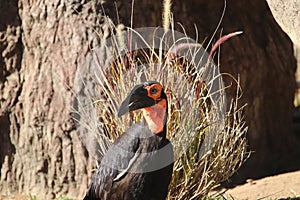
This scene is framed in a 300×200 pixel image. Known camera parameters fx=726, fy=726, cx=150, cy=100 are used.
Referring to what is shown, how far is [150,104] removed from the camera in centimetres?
375

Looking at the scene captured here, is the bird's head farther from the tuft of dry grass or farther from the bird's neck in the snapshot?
the tuft of dry grass

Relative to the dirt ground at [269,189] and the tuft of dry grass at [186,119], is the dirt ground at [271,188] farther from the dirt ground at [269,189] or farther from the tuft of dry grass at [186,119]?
the tuft of dry grass at [186,119]

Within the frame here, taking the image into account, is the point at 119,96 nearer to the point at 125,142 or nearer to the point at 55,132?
the point at 125,142

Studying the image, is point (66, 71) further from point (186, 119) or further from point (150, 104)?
point (150, 104)

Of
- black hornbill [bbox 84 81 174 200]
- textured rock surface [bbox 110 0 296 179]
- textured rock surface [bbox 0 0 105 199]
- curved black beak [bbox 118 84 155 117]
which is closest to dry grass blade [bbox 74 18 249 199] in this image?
black hornbill [bbox 84 81 174 200]

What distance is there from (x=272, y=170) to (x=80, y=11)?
1.99 m

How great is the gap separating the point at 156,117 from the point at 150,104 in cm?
8

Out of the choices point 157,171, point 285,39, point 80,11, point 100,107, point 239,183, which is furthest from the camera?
point 285,39

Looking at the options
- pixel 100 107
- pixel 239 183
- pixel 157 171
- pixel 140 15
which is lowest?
pixel 239 183

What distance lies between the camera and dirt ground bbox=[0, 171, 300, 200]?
16.0ft

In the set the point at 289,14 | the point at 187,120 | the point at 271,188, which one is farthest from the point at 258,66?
the point at 187,120

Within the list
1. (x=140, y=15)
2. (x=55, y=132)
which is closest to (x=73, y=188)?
(x=55, y=132)

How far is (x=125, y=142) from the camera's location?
386 centimetres

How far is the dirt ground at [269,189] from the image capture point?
4.88 metres
